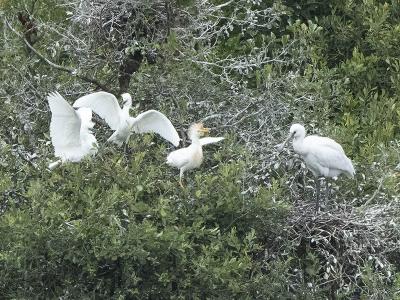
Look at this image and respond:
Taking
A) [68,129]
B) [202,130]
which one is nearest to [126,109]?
[68,129]

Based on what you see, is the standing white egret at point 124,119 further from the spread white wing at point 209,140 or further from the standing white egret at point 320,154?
the standing white egret at point 320,154

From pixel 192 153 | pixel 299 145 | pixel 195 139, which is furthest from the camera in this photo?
pixel 299 145

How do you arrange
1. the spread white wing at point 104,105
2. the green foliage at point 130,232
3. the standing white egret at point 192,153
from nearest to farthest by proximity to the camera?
the green foliage at point 130,232 → the standing white egret at point 192,153 → the spread white wing at point 104,105

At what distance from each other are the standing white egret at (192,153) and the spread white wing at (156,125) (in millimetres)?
163

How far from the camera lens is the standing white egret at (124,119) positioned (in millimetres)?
7418

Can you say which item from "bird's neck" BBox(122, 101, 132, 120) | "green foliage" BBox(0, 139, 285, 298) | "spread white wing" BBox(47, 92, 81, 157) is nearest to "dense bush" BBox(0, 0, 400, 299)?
"green foliage" BBox(0, 139, 285, 298)

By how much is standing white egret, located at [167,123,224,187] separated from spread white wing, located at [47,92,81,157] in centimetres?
66

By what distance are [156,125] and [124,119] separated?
21 cm

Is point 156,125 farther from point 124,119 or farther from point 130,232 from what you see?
point 130,232

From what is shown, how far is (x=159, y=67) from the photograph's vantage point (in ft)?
26.5

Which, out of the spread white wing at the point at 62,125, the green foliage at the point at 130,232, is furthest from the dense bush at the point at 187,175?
the spread white wing at the point at 62,125

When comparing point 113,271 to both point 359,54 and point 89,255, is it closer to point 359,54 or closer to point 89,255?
point 89,255

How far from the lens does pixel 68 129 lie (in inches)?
291

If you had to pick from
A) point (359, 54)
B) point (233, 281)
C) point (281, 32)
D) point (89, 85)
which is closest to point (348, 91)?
point (359, 54)
